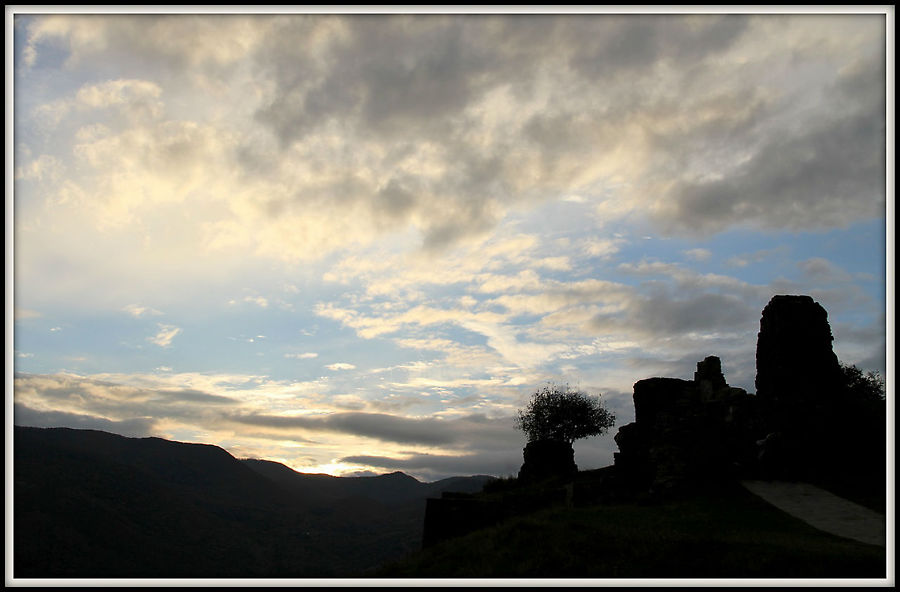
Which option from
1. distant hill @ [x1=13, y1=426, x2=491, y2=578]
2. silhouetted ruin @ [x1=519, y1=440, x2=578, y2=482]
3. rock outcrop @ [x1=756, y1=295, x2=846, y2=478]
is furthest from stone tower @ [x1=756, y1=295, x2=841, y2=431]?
distant hill @ [x1=13, y1=426, x2=491, y2=578]

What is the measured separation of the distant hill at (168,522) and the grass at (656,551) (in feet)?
188

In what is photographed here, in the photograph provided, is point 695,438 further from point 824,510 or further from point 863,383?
point 863,383

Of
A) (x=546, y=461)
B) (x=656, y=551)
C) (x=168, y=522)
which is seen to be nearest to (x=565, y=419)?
(x=546, y=461)

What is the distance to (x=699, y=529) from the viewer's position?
49.7 ft

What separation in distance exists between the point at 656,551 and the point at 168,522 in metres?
125

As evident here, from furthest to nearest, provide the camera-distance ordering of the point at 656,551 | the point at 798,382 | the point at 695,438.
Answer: the point at 798,382 → the point at 695,438 → the point at 656,551

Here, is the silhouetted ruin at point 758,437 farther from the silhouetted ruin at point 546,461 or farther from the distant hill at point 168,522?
the distant hill at point 168,522

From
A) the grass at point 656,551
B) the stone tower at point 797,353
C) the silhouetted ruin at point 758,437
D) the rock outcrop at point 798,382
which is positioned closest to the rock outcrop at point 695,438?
the silhouetted ruin at point 758,437

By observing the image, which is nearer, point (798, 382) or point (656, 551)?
point (656, 551)

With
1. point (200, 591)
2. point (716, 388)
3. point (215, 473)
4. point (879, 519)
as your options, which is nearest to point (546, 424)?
point (716, 388)

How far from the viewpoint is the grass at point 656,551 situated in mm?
10773

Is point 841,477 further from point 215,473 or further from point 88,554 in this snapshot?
point 215,473

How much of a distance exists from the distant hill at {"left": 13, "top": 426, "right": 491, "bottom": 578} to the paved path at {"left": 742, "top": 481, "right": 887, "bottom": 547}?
52509 mm

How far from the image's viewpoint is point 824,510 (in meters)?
18.1
